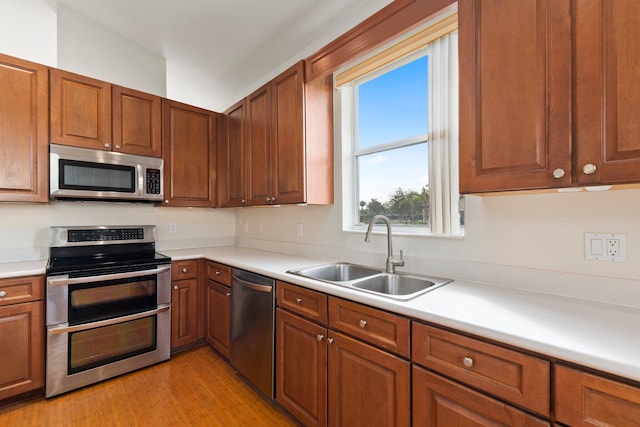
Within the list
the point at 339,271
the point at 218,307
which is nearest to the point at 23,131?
the point at 218,307

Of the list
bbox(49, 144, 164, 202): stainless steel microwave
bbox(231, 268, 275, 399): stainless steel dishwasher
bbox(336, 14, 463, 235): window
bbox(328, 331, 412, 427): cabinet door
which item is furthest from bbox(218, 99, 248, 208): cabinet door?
bbox(328, 331, 412, 427): cabinet door

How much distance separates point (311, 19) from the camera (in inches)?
86.7

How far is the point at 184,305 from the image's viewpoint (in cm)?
255

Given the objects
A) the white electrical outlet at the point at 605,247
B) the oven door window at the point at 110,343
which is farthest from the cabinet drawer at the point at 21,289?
the white electrical outlet at the point at 605,247

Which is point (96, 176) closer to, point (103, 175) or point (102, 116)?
point (103, 175)

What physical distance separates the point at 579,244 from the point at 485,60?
849 mm

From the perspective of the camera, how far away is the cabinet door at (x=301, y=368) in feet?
4.96

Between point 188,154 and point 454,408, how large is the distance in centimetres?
287

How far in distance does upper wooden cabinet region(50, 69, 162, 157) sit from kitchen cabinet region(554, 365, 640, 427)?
9.94ft

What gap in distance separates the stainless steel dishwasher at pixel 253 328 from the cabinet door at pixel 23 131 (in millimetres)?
1579

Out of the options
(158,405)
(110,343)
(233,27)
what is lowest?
(158,405)

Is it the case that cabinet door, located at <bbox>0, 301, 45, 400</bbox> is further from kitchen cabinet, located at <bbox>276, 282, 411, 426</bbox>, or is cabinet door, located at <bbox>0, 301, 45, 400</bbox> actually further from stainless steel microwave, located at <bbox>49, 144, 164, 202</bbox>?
kitchen cabinet, located at <bbox>276, 282, 411, 426</bbox>

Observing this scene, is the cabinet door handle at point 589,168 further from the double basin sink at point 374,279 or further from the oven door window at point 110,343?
A: the oven door window at point 110,343

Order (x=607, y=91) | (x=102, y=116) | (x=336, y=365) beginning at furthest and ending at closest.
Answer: (x=102, y=116) < (x=336, y=365) < (x=607, y=91)
